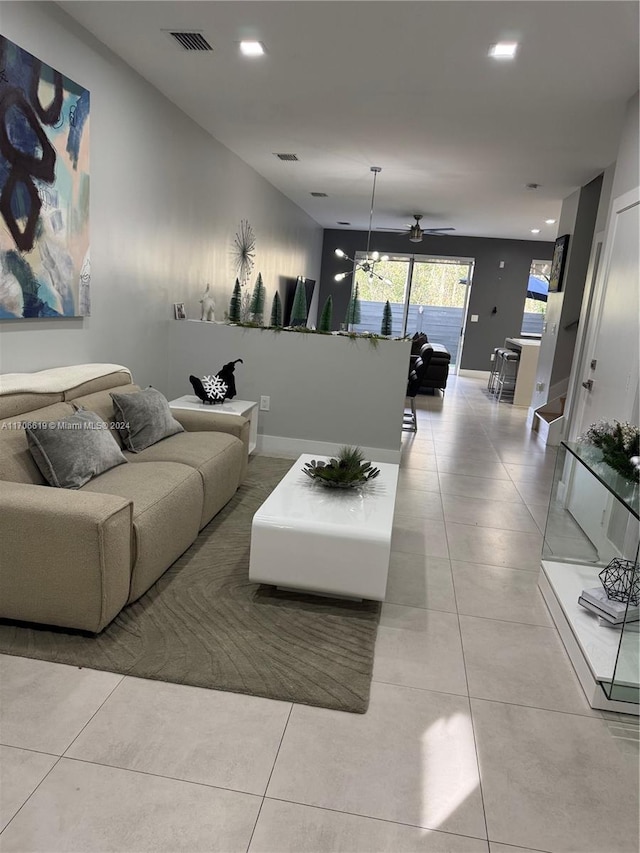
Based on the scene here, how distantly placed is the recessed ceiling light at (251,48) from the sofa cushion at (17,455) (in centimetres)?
251

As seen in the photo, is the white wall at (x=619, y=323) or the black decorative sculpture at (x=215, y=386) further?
the black decorative sculpture at (x=215, y=386)

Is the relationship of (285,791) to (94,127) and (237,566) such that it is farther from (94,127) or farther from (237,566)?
(94,127)

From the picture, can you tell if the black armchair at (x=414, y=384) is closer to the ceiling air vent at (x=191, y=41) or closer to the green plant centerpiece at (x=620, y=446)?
the green plant centerpiece at (x=620, y=446)

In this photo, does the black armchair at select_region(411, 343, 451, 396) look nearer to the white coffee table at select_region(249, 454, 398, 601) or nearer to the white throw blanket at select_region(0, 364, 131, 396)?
the white throw blanket at select_region(0, 364, 131, 396)

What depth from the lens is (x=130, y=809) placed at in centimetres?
155

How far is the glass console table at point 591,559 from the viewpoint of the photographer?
2074 mm

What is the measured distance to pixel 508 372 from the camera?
31.3ft

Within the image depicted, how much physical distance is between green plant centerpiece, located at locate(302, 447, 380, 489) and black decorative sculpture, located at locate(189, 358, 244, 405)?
1690mm

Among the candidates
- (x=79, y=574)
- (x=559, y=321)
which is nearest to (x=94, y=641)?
(x=79, y=574)

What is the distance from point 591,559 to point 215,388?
2.86 meters

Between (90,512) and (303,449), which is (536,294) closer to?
(303,449)

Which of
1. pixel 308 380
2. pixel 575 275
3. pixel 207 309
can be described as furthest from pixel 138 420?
pixel 575 275

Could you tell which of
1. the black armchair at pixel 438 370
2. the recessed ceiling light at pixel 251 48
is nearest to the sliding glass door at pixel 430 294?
the black armchair at pixel 438 370

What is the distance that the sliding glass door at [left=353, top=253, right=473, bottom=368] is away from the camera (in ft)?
38.9
